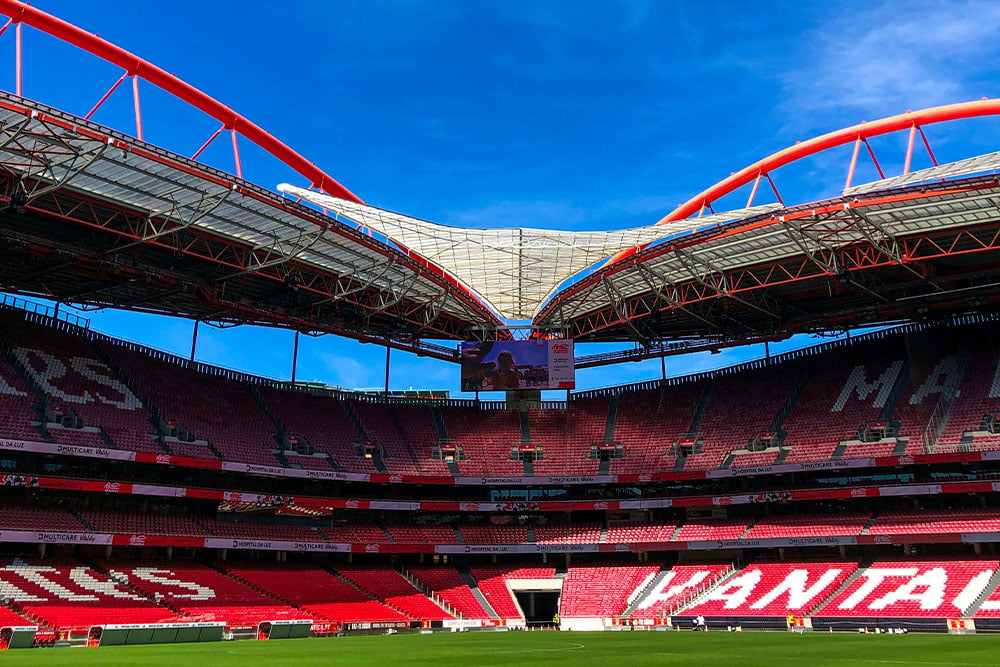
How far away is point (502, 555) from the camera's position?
62250mm

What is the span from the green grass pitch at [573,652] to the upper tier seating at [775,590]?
717 cm

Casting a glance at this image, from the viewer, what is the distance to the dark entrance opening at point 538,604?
58884 mm

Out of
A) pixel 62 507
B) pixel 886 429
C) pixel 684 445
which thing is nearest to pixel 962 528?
pixel 886 429

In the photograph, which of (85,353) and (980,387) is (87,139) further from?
(980,387)

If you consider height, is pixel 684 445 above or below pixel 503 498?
above

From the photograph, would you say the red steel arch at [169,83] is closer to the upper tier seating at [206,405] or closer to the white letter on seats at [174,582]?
the upper tier seating at [206,405]

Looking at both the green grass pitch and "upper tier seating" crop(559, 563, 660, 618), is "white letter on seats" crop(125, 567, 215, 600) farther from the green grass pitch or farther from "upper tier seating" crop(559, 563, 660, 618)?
"upper tier seating" crop(559, 563, 660, 618)

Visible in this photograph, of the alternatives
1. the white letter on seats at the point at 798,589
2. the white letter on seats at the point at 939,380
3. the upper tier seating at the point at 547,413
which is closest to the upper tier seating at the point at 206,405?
the upper tier seating at the point at 547,413

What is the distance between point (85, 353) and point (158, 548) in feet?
46.4

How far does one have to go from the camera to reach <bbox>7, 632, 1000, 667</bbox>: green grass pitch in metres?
26.1

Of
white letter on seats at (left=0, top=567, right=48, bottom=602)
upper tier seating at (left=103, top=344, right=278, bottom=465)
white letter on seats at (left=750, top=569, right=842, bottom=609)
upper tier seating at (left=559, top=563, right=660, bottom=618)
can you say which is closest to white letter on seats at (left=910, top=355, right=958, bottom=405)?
white letter on seats at (left=750, top=569, right=842, bottom=609)

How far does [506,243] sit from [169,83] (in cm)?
2087

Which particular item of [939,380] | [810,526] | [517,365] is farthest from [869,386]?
[517,365]

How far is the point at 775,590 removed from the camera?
49.4 meters
